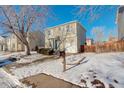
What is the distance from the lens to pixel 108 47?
120 inches

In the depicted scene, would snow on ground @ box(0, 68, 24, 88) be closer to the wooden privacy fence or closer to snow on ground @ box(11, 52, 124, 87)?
snow on ground @ box(11, 52, 124, 87)

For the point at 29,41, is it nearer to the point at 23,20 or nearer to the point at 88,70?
the point at 23,20

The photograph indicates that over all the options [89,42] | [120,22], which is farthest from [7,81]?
[120,22]

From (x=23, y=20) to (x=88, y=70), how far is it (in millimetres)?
1482

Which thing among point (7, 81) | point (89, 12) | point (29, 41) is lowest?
point (7, 81)

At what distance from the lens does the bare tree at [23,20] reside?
3.05 metres

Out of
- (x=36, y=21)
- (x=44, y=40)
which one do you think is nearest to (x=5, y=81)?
(x=44, y=40)

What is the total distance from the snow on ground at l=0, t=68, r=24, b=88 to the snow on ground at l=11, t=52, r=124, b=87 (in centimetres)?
9

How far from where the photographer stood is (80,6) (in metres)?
3.01

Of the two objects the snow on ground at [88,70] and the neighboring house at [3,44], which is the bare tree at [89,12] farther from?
the neighboring house at [3,44]

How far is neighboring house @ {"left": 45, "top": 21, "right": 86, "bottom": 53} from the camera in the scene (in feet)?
9.93

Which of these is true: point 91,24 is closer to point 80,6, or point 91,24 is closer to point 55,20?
point 80,6

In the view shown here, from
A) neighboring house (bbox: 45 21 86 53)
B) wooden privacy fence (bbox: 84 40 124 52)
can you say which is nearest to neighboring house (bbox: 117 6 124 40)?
wooden privacy fence (bbox: 84 40 124 52)

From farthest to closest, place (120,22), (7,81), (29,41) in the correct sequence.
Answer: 1. (120,22)
2. (29,41)
3. (7,81)
